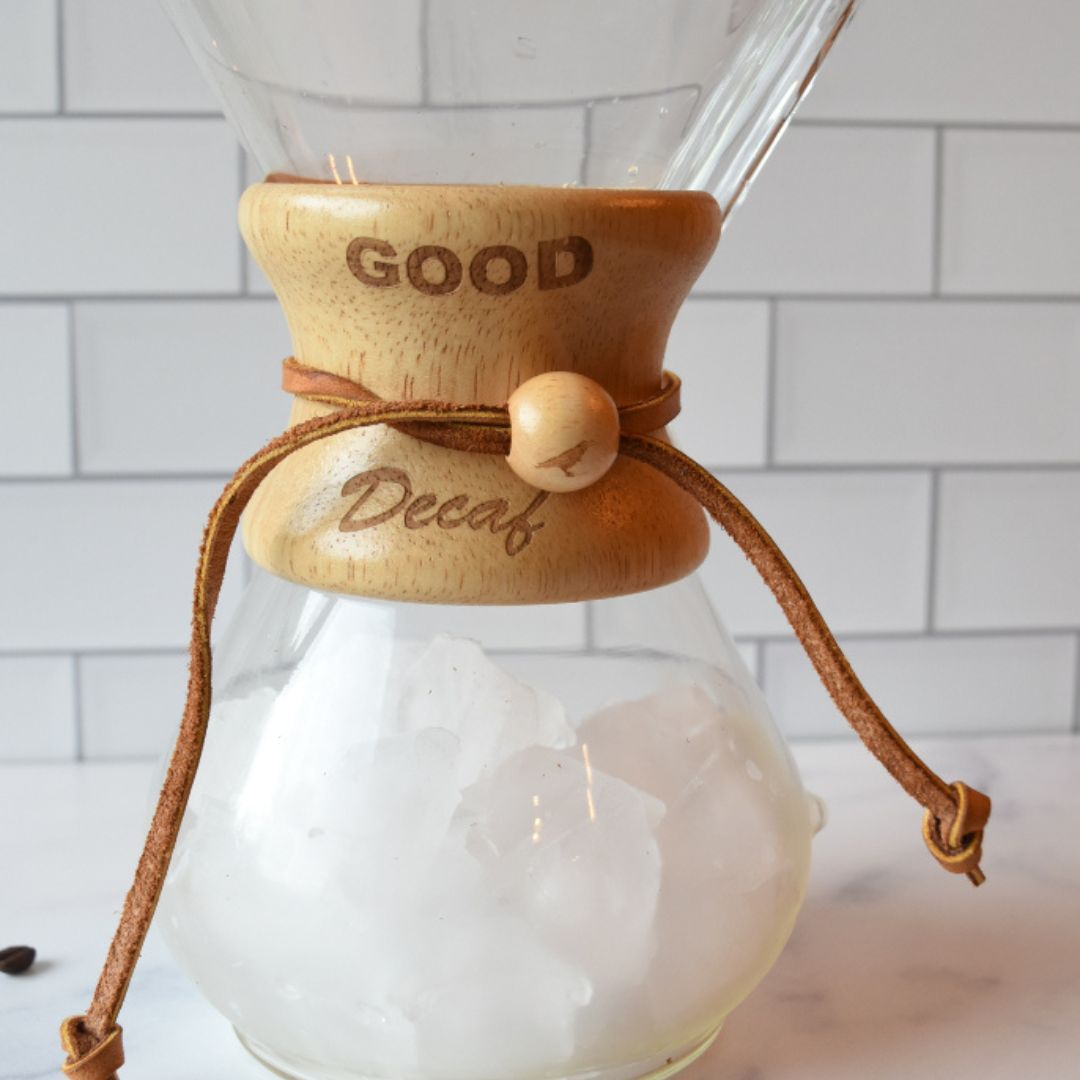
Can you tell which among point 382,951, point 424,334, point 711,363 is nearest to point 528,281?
point 424,334

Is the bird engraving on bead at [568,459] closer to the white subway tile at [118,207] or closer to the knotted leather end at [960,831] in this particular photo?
the knotted leather end at [960,831]

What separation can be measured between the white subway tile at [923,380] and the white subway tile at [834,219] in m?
0.02

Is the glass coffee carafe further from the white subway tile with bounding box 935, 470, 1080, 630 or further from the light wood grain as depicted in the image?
the white subway tile with bounding box 935, 470, 1080, 630

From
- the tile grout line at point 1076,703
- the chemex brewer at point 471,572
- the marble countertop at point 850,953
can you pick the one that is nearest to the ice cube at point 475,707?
the chemex brewer at point 471,572

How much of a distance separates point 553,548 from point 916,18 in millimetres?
416

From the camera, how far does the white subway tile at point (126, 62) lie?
582 millimetres

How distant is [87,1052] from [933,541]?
48 centimetres

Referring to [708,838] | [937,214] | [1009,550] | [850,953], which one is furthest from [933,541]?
[708,838]

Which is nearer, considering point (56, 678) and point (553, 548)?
point (553, 548)

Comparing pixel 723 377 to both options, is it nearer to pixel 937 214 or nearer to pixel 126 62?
pixel 937 214

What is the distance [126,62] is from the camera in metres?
0.59

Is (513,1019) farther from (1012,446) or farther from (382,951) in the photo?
(1012,446)

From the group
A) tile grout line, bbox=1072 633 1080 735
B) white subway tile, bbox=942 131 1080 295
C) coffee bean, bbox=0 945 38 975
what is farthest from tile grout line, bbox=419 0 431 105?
tile grout line, bbox=1072 633 1080 735

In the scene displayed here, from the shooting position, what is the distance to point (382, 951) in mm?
302
